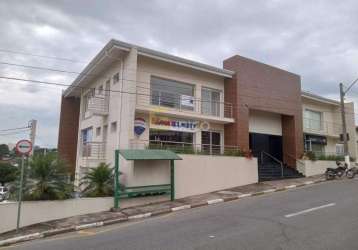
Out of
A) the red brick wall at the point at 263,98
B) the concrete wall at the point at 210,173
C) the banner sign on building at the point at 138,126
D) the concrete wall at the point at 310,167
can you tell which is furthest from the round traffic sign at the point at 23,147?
the concrete wall at the point at 310,167

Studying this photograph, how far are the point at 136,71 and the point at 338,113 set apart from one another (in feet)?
79.4

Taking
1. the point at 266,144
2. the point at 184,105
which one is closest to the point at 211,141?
the point at 184,105

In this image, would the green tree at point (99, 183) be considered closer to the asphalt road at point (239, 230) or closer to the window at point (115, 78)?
the asphalt road at point (239, 230)

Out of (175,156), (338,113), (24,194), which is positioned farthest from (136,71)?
(338,113)

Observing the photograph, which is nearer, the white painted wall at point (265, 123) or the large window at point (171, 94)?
the large window at point (171, 94)

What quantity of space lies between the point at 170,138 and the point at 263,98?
7.76 meters

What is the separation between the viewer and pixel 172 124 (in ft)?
62.7

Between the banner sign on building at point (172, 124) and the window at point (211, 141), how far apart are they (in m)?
1.17

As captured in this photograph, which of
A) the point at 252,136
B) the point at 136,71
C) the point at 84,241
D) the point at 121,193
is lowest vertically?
the point at 84,241

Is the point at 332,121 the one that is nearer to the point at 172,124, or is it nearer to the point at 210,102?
the point at 210,102

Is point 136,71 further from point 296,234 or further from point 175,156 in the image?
point 296,234

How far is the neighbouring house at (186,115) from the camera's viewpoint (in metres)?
17.0

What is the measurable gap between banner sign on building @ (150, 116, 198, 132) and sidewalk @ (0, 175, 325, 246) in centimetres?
465

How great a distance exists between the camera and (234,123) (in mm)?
21000
